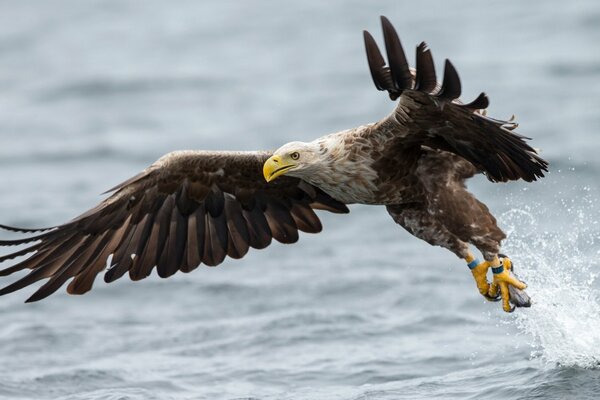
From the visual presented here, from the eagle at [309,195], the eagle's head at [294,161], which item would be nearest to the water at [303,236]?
the eagle at [309,195]

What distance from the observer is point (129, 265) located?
995 centimetres

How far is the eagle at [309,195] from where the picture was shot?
862 cm

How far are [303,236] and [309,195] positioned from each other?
4.26 meters

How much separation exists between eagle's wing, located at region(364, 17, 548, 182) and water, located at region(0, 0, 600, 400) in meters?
1.57

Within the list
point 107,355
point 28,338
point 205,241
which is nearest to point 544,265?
point 205,241

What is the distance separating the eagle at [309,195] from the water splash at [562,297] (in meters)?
0.58

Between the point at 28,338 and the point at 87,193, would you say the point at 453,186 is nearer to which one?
the point at 28,338

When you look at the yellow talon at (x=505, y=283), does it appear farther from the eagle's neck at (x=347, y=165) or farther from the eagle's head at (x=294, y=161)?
the eagle's head at (x=294, y=161)

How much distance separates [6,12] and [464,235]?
57.0ft

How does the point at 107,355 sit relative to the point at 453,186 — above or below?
below

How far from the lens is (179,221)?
10.2 meters

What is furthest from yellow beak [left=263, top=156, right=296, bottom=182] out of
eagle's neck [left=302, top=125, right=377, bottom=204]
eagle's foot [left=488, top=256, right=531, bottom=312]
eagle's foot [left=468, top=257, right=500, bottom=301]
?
eagle's foot [left=488, top=256, right=531, bottom=312]

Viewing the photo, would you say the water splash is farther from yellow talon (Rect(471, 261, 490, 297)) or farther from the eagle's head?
the eagle's head

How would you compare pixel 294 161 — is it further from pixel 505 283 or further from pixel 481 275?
pixel 505 283
